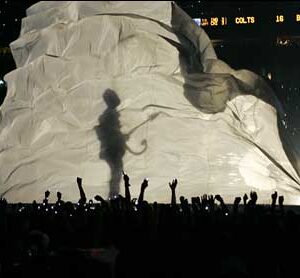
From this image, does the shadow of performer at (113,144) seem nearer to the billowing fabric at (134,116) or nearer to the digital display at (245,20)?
the billowing fabric at (134,116)

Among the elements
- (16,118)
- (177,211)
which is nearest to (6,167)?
(16,118)

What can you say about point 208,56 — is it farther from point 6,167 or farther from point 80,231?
point 80,231

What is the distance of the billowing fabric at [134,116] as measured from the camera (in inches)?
748

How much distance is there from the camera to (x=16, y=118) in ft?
67.3

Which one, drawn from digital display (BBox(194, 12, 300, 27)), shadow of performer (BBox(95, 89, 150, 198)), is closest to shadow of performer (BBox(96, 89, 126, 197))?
shadow of performer (BBox(95, 89, 150, 198))

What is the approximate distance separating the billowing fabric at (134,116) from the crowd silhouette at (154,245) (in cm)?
1075

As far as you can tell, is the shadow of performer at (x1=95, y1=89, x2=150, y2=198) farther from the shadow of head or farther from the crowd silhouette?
the crowd silhouette

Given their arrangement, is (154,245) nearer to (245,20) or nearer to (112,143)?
(112,143)

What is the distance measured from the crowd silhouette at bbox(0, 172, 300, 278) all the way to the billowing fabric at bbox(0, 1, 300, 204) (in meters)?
10.7

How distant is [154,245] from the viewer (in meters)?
7.02

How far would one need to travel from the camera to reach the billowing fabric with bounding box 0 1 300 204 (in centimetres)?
1900

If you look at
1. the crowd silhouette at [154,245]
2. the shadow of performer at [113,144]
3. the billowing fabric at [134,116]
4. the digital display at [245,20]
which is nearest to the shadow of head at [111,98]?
the billowing fabric at [134,116]

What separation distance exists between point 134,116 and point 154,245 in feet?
41.1

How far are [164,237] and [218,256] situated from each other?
0.58 meters
